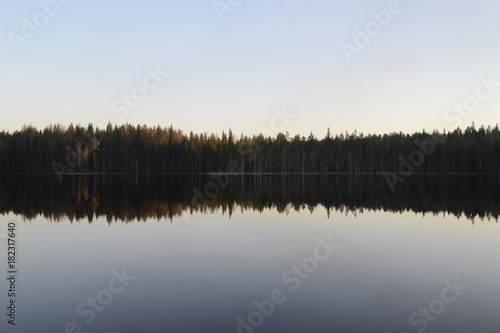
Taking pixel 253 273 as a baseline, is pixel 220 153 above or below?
above

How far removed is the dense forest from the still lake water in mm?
102781

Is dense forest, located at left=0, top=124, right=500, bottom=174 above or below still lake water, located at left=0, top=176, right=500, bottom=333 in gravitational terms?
above

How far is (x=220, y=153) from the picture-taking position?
139750 mm

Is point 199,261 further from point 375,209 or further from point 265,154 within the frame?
point 265,154

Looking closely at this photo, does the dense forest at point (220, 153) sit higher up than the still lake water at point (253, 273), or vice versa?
the dense forest at point (220, 153)

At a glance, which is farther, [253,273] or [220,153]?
[220,153]

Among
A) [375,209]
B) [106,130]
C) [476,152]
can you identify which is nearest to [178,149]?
[106,130]

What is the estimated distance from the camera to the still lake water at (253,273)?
11117 millimetres

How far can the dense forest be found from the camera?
4988 inches

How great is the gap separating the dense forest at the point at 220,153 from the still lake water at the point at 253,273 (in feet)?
337

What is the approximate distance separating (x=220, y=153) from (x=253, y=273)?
125 metres

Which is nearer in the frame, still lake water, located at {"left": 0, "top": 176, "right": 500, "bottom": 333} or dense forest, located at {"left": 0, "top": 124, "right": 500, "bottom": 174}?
still lake water, located at {"left": 0, "top": 176, "right": 500, "bottom": 333}

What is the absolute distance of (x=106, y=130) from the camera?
450 ft

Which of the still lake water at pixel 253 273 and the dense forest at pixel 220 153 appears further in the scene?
the dense forest at pixel 220 153
